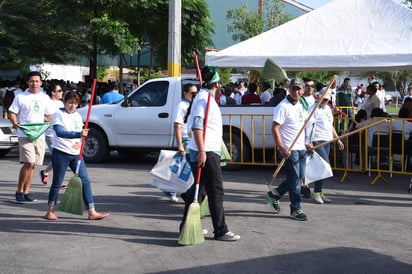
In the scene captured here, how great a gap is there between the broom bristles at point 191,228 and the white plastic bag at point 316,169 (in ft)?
9.65

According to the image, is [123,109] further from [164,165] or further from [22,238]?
[22,238]

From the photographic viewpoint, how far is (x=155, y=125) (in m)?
12.9

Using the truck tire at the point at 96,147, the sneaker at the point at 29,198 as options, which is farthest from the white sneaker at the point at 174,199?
the truck tire at the point at 96,147

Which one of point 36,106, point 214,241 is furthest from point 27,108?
point 214,241

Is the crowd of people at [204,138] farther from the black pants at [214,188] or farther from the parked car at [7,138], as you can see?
the parked car at [7,138]

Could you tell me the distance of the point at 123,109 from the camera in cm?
1332

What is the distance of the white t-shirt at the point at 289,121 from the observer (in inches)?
303

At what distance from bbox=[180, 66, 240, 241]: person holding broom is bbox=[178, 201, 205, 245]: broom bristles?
4cm

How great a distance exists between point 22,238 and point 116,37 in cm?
1333

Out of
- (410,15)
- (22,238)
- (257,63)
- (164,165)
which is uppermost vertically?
(410,15)

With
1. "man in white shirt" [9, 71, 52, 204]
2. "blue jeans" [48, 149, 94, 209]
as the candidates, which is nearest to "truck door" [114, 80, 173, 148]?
"man in white shirt" [9, 71, 52, 204]

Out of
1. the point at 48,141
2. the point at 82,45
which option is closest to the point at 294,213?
the point at 48,141

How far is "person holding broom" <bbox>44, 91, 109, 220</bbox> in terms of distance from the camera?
24.6 ft

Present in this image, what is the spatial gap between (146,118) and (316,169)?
5.14 m
